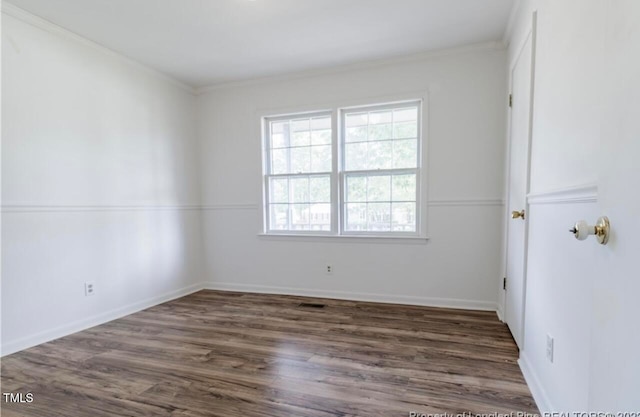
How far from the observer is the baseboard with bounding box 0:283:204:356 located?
2283 mm

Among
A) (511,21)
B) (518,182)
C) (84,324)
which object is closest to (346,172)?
(518,182)

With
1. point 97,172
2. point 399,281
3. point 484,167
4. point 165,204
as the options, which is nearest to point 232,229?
point 165,204

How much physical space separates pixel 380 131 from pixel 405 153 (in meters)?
0.36

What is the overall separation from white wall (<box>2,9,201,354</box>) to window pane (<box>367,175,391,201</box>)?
7.41 feet

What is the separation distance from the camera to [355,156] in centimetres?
347

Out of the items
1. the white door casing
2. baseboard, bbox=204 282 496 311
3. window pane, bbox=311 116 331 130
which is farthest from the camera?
window pane, bbox=311 116 331 130

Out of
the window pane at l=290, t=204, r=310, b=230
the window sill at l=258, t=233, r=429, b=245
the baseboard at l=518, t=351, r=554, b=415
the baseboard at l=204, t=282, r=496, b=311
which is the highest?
the window pane at l=290, t=204, r=310, b=230

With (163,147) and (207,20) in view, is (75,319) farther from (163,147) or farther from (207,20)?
(207,20)

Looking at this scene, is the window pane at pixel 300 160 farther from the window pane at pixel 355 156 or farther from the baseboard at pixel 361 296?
the baseboard at pixel 361 296

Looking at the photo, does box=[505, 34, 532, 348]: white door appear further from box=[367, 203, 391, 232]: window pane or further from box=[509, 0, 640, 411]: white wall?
box=[367, 203, 391, 232]: window pane

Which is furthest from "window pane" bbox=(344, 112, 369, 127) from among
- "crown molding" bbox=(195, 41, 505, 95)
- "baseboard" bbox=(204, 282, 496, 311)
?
"baseboard" bbox=(204, 282, 496, 311)

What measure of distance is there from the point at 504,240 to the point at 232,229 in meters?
2.97

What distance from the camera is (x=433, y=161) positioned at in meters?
3.14

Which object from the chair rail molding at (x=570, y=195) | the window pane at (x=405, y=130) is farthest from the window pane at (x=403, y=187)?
the chair rail molding at (x=570, y=195)
